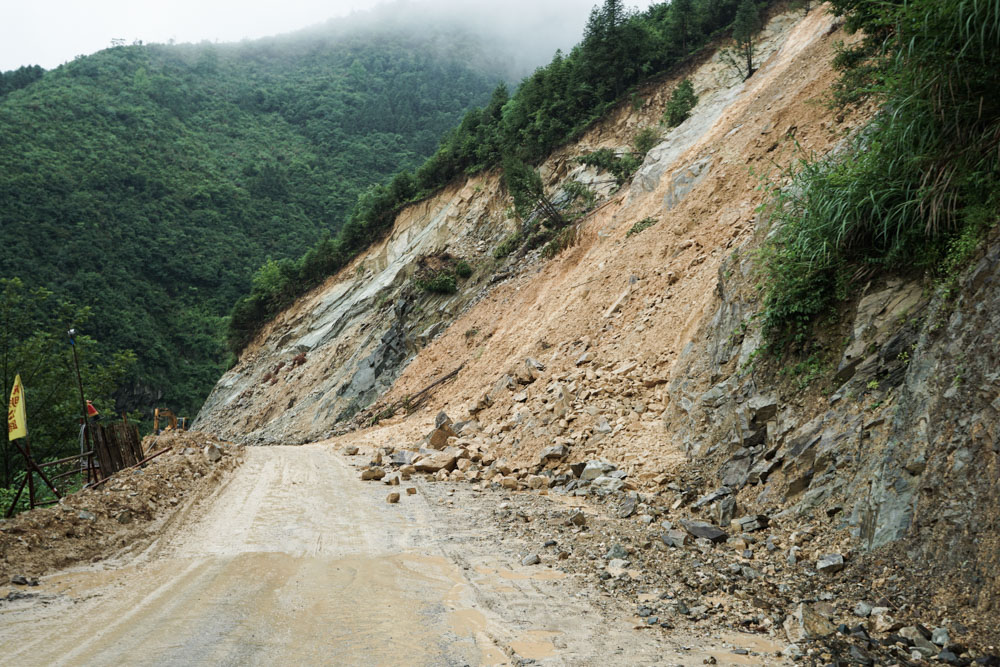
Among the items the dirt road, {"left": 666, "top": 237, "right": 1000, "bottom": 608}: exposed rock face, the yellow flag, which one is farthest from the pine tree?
the yellow flag

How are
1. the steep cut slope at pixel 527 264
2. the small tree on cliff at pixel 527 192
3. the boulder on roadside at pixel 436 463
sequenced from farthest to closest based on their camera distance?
the small tree on cliff at pixel 527 192, the steep cut slope at pixel 527 264, the boulder on roadside at pixel 436 463

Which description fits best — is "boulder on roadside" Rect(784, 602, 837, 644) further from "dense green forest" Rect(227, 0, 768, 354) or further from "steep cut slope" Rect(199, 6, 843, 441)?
"dense green forest" Rect(227, 0, 768, 354)

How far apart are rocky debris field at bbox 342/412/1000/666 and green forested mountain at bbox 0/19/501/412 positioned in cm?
5580

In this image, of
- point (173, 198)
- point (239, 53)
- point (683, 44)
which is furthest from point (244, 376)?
point (239, 53)

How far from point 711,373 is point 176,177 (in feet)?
249

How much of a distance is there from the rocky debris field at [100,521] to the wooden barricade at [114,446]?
0.36 metres

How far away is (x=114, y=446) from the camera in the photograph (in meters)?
10.4

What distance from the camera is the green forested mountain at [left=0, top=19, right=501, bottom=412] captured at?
179 ft

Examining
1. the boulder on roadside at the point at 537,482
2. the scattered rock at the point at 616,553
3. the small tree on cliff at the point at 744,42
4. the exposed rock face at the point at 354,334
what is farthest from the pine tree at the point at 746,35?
the scattered rock at the point at 616,553

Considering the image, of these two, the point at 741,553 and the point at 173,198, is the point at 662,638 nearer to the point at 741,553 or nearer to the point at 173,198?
the point at 741,553

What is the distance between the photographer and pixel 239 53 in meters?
117

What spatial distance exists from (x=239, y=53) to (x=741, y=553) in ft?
455

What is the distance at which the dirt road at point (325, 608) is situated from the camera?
357 cm

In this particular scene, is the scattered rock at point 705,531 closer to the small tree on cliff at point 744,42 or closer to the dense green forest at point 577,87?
the dense green forest at point 577,87
